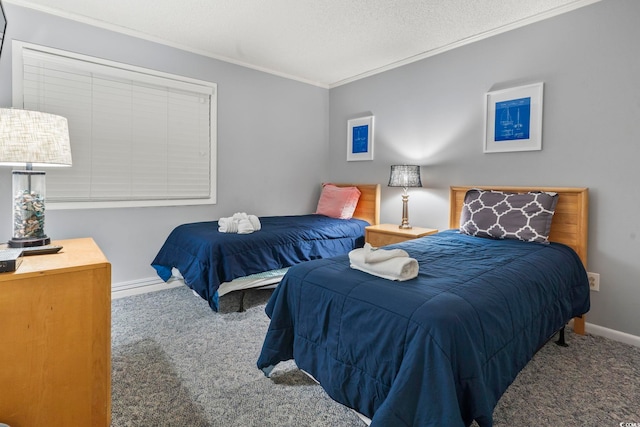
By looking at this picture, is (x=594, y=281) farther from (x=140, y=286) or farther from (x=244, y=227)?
(x=140, y=286)

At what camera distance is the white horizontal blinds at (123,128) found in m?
2.83

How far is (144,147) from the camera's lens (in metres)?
3.28

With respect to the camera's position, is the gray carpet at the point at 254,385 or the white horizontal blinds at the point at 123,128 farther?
the white horizontal blinds at the point at 123,128

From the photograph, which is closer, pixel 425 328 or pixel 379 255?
pixel 425 328

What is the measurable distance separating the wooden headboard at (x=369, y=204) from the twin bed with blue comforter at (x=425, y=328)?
190 cm

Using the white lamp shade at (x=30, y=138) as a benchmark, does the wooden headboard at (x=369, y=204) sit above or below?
below

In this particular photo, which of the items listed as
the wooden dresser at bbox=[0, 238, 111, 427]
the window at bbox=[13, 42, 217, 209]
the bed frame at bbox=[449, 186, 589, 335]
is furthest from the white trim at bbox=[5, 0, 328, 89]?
the bed frame at bbox=[449, 186, 589, 335]

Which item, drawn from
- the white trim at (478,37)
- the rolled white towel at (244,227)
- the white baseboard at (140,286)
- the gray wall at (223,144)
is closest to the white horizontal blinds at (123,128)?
the gray wall at (223,144)

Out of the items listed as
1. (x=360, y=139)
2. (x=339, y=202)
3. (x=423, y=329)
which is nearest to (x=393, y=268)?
(x=423, y=329)

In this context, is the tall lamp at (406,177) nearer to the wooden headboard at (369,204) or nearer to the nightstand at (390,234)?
the nightstand at (390,234)

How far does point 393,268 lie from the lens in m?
1.54

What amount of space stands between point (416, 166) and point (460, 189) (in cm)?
48

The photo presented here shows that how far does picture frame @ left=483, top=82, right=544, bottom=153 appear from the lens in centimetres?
273

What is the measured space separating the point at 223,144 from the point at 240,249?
153 centimetres
